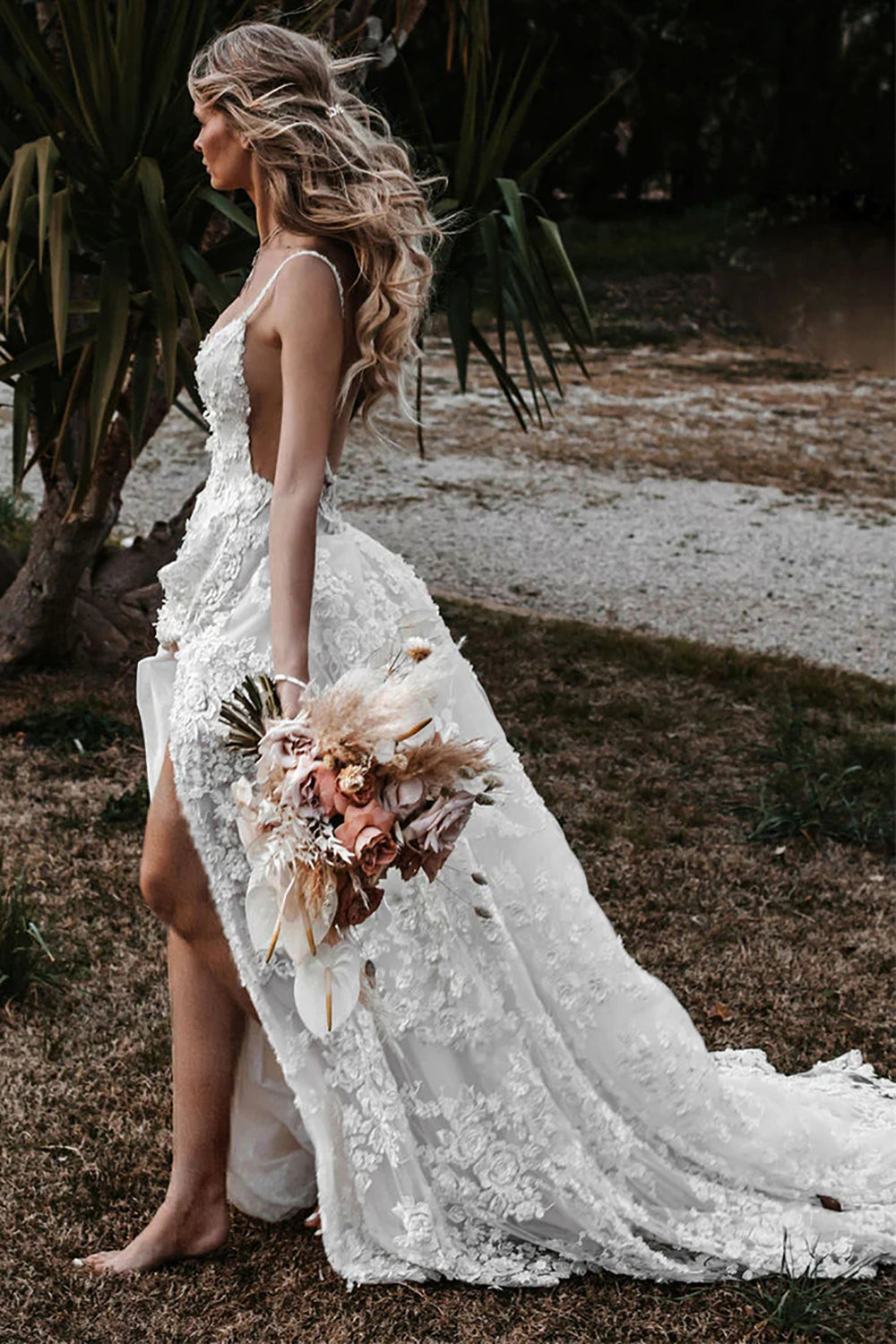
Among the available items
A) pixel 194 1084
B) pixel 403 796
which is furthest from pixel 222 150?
pixel 194 1084

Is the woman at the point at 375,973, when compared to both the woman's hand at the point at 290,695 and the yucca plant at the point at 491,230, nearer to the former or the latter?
the woman's hand at the point at 290,695

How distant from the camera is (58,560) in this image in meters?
4.91

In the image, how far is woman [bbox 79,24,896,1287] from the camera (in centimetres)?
215

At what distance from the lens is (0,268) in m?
4.17

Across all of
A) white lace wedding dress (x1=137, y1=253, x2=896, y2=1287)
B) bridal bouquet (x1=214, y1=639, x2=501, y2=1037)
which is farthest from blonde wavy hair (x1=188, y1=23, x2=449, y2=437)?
bridal bouquet (x1=214, y1=639, x2=501, y2=1037)

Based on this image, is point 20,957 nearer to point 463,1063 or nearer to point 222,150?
point 463,1063

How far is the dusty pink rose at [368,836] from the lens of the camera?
177 centimetres

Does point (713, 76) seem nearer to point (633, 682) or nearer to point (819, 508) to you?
point (819, 508)

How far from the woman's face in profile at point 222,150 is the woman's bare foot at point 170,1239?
1.57 metres

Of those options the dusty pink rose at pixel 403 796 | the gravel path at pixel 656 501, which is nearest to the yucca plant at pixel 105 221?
the dusty pink rose at pixel 403 796

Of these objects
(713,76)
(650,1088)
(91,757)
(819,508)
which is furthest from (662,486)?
(713,76)

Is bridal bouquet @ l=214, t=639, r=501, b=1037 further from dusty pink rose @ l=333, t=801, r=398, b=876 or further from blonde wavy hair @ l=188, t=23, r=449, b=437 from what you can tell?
blonde wavy hair @ l=188, t=23, r=449, b=437

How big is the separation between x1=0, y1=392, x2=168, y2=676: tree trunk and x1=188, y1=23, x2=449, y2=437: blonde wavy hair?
2.58 meters

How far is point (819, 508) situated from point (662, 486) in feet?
3.32
